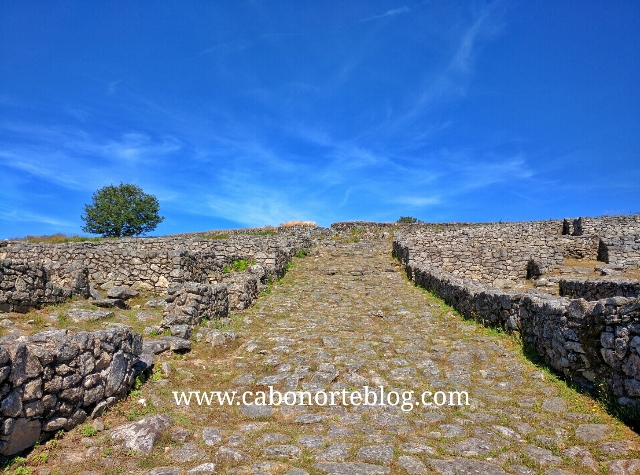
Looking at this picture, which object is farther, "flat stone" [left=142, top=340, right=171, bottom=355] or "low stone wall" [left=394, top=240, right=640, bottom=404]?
"flat stone" [left=142, top=340, right=171, bottom=355]

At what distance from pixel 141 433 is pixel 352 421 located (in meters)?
3.20

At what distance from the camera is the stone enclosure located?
520 cm

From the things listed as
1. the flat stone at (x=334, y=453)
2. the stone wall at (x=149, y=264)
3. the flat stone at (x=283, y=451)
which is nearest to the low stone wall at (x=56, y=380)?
the flat stone at (x=283, y=451)

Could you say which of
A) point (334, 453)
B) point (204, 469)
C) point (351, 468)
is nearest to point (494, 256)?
point (334, 453)

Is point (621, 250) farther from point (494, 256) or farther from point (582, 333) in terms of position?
point (582, 333)

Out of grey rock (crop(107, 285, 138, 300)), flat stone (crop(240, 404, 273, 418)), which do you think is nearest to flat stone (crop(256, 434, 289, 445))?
flat stone (crop(240, 404, 273, 418))

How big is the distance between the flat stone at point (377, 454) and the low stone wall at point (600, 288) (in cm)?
932

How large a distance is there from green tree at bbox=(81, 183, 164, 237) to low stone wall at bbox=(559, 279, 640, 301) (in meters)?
52.8

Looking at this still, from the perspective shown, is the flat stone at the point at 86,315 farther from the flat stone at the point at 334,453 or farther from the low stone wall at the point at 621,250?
the low stone wall at the point at 621,250

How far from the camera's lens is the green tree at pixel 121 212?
52469 mm

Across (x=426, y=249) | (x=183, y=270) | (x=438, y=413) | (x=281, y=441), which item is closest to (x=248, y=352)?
(x=281, y=441)

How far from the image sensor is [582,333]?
23.0ft

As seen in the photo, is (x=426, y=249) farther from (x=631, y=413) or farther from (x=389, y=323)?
(x=631, y=413)

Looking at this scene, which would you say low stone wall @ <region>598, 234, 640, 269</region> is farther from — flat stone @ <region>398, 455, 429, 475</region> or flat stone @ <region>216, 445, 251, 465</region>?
flat stone @ <region>216, 445, 251, 465</region>
